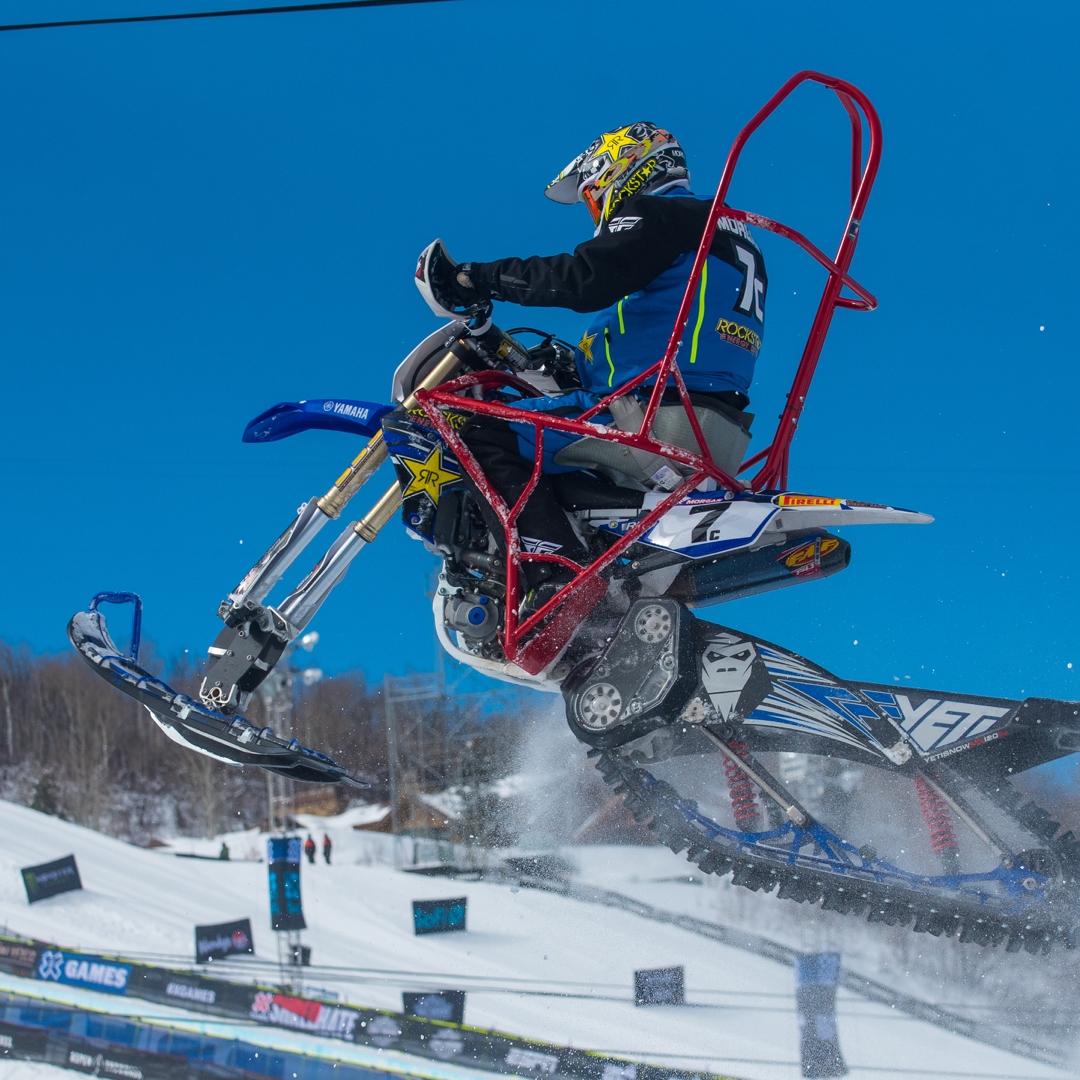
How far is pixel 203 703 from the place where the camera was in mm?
4145

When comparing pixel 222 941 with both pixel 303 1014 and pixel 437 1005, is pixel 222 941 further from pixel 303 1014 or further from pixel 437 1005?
pixel 437 1005

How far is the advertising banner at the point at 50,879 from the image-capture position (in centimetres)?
1187

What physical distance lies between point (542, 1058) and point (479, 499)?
5866 millimetres

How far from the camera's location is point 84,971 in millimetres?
9750

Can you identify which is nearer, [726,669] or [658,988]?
[726,669]

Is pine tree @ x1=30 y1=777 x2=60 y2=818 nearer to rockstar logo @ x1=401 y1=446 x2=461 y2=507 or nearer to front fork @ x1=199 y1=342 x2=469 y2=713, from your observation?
front fork @ x1=199 y1=342 x2=469 y2=713

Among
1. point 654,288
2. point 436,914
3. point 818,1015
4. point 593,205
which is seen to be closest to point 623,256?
point 654,288

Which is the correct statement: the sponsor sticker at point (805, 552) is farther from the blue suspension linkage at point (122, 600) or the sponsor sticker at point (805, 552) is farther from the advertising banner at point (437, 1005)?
the advertising banner at point (437, 1005)

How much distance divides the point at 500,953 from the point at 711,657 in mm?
9173

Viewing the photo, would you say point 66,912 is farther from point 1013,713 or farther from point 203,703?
point 1013,713

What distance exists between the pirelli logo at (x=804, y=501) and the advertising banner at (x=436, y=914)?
33.5ft

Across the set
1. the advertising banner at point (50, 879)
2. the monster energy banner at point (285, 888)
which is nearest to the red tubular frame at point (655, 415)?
the monster energy banner at point (285, 888)

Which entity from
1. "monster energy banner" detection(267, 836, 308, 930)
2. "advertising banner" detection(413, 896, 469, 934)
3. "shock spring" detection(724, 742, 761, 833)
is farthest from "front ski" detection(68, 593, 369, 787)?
"advertising banner" detection(413, 896, 469, 934)

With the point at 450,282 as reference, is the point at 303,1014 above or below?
below
